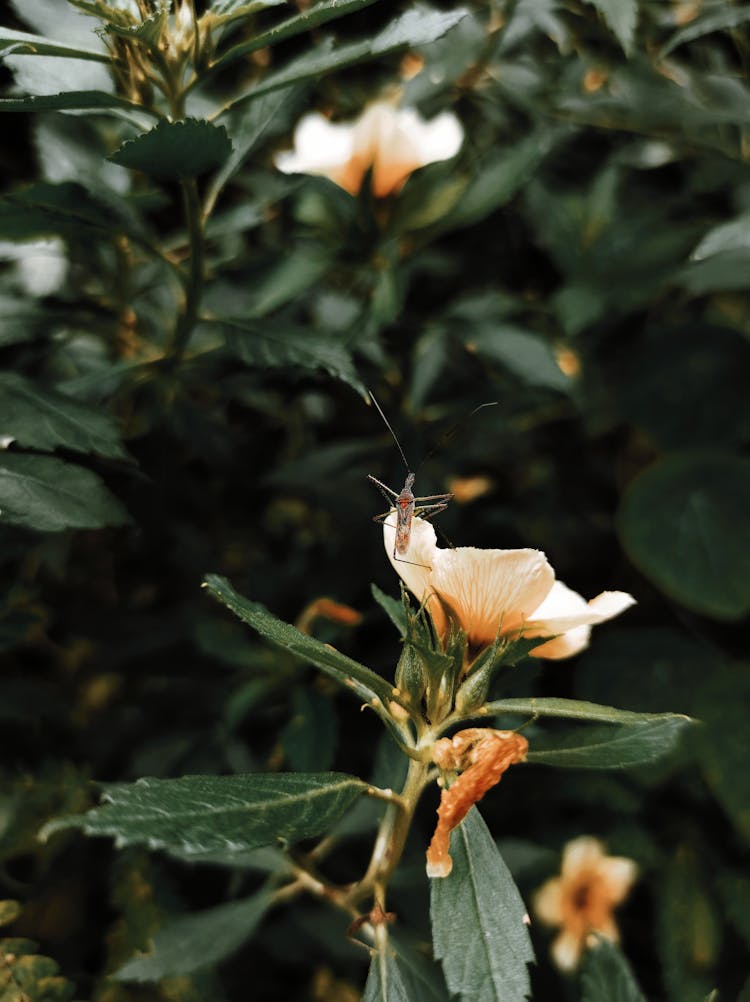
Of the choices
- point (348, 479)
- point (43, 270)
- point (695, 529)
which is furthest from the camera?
point (695, 529)

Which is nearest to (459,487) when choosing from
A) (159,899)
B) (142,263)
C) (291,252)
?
(291,252)

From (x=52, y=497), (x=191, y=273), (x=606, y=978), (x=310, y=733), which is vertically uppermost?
(x=191, y=273)

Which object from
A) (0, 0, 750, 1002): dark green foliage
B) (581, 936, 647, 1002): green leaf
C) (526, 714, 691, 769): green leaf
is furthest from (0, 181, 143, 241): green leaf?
(581, 936, 647, 1002): green leaf

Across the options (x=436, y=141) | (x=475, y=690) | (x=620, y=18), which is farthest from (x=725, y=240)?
(x=475, y=690)

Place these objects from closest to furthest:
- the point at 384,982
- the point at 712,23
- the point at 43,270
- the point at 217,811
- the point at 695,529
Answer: the point at 217,811 < the point at 384,982 < the point at 712,23 < the point at 43,270 < the point at 695,529

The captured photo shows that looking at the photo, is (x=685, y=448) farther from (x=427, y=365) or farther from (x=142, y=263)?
(x=142, y=263)

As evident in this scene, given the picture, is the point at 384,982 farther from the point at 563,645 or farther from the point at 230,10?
the point at 230,10

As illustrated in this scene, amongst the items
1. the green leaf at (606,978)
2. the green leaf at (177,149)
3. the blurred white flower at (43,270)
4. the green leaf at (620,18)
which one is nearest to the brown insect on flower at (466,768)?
the green leaf at (606,978)

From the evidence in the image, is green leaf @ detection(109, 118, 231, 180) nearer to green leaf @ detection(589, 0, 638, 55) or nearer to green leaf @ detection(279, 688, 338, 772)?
green leaf @ detection(589, 0, 638, 55)
